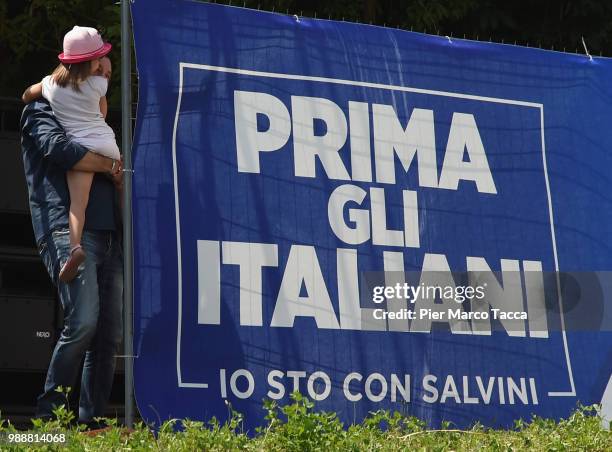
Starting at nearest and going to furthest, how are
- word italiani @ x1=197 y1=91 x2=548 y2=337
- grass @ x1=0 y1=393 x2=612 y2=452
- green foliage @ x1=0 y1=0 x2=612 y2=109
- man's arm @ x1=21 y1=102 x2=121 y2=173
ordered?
grass @ x1=0 y1=393 x2=612 y2=452, man's arm @ x1=21 y1=102 x2=121 y2=173, word italiani @ x1=197 y1=91 x2=548 y2=337, green foliage @ x1=0 y1=0 x2=612 y2=109

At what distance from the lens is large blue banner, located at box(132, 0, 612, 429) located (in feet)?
17.5

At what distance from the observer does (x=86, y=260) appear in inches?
205

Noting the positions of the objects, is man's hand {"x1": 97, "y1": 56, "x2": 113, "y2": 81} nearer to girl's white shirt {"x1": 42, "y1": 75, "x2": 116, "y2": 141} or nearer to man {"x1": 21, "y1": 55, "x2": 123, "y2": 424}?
girl's white shirt {"x1": 42, "y1": 75, "x2": 116, "y2": 141}

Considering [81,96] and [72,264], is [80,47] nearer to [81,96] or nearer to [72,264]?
[81,96]

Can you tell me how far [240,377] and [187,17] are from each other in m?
1.71

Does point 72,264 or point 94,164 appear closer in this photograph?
point 72,264

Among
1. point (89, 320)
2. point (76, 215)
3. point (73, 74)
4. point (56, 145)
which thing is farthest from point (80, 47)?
point (89, 320)

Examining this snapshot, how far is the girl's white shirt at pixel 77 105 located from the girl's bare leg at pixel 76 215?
0.20 metres

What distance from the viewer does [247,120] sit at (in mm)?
5594

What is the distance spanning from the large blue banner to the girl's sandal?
0.85ft

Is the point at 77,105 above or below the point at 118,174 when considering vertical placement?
above

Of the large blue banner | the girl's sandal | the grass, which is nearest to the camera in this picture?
the grass

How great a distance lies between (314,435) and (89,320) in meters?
1.13

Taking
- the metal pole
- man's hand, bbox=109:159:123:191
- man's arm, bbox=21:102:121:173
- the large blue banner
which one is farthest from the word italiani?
man's arm, bbox=21:102:121:173
